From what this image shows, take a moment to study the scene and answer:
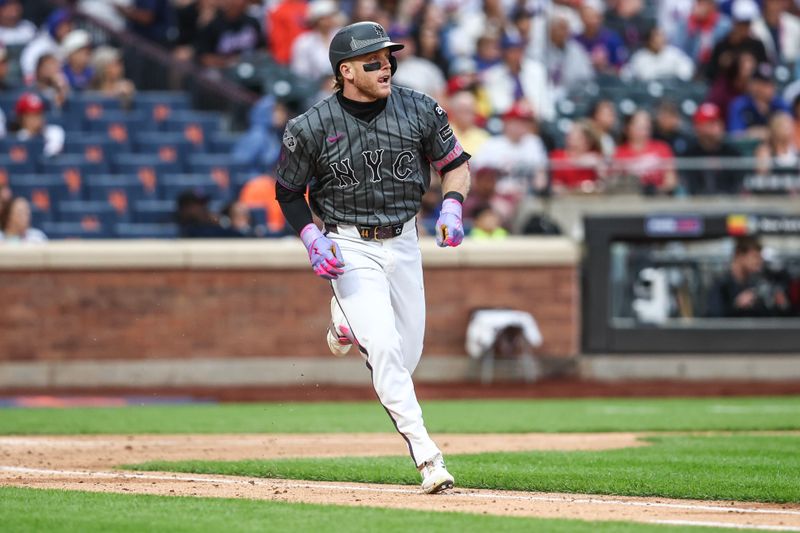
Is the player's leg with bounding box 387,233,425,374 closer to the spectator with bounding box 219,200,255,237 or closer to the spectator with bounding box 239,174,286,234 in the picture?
the spectator with bounding box 219,200,255,237

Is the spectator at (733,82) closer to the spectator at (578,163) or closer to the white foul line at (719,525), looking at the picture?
the spectator at (578,163)

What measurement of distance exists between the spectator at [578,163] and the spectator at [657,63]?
9.75 feet

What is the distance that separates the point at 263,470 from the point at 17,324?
8536 millimetres

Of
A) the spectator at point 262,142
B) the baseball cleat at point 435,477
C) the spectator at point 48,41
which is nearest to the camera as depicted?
the baseball cleat at point 435,477

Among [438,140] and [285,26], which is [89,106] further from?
[438,140]

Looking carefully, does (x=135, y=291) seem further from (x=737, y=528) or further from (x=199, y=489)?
(x=737, y=528)

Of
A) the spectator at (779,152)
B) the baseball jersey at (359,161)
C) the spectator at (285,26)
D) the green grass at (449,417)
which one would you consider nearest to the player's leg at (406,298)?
the baseball jersey at (359,161)

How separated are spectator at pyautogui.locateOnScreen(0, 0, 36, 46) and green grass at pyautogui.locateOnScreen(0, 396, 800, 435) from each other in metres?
6.98

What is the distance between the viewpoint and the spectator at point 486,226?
1606 cm

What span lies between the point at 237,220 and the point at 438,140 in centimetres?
883

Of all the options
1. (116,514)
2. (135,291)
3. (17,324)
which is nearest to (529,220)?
(135,291)

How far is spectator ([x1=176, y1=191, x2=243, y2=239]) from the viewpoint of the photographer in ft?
52.0

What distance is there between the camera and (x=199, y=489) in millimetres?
7082

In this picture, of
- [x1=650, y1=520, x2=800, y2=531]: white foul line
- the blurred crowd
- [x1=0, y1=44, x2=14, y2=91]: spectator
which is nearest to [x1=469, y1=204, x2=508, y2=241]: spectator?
the blurred crowd
